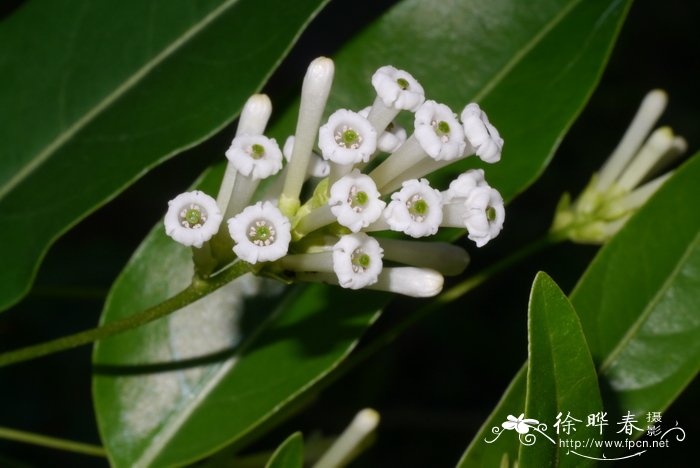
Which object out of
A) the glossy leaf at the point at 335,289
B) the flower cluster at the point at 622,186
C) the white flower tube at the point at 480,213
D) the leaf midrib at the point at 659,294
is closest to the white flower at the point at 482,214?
the white flower tube at the point at 480,213

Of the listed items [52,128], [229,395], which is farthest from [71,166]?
[229,395]

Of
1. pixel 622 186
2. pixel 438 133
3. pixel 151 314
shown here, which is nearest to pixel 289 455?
pixel 151 314

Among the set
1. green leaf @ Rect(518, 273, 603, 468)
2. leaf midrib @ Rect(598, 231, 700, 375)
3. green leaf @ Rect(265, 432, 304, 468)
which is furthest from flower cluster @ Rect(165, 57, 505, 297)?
leaf midrib @ Rect(598, 231, 700, 375)

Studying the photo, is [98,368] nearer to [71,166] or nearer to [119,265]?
[71,166]

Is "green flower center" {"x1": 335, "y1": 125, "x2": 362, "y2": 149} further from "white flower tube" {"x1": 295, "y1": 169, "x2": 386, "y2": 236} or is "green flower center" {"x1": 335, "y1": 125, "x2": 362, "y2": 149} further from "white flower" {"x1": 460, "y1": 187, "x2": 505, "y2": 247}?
"white flower" {"x1": 460, "y1": 187, "x2": 505, "y2": 247}


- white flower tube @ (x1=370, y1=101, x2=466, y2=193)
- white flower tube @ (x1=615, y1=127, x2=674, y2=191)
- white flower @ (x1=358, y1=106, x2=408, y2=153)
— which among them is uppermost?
white flower tube @ (x1=615, y1=127, x2=674, y2=191)

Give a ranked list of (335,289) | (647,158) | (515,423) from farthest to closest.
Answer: (647,158) → (335,289) → (515,423)

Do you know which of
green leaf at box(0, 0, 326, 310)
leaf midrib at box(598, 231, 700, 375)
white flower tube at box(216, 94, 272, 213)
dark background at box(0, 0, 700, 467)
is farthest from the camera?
dark background at box(0, 0, 700, 467)

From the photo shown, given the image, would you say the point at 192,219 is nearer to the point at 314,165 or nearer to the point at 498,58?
the point at 314,165

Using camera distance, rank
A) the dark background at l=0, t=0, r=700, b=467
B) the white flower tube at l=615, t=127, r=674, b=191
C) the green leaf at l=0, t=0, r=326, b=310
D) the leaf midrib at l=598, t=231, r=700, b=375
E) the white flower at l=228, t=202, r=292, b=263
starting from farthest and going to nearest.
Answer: the dark background at l=0, t=0, r=700, b=467 → the white flower tube at l=615, t=127, r=674, b=191 → the leaf midrib at l=598, t=231, r=700, b=375 → the green leaf at l=0, t=0, r=326, b=310 → the white flower at l=228, t=202, r=292, b=263
